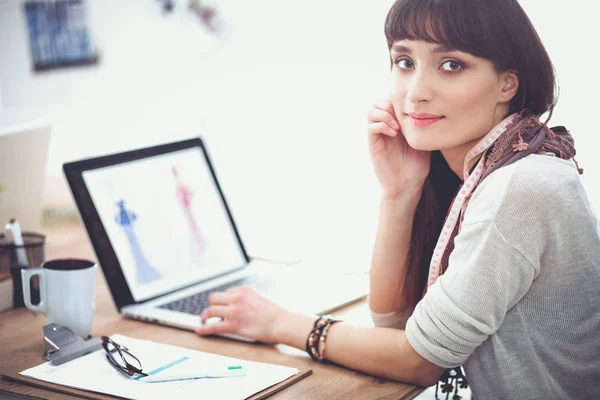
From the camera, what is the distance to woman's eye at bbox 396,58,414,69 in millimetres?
1200

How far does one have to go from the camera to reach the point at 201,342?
128 cm

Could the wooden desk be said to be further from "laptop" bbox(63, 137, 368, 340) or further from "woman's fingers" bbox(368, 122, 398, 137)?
"woman's fingers" bbox(368, 122, 398, 137)

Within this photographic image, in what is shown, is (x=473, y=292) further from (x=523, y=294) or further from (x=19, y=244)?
(x=19, y=244)

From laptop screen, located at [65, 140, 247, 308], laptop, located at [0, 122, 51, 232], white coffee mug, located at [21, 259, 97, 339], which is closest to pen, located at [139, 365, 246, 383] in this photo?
white coffee mug, located at [21, 259, 97, 339]

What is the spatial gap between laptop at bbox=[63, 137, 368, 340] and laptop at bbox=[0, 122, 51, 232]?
0.96 feet

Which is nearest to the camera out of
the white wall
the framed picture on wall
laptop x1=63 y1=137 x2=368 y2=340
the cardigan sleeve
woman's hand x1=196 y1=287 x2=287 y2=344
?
the cardigan sleeve

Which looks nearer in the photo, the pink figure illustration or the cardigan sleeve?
the cardigan sleeve

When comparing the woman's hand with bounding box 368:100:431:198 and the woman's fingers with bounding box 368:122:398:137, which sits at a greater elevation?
the woman's fingers with bounding box 368:122:398:137

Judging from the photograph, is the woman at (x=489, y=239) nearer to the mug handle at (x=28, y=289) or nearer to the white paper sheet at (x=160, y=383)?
the white paper sheet at (x=160, y=383)

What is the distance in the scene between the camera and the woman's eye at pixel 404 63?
1.20 m

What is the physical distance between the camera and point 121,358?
1.17 m

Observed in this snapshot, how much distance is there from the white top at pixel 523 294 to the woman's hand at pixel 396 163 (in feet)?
0.96

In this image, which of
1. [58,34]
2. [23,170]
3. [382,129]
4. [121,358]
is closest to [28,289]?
[121,358]

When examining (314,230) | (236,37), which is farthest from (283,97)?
(314,230)
